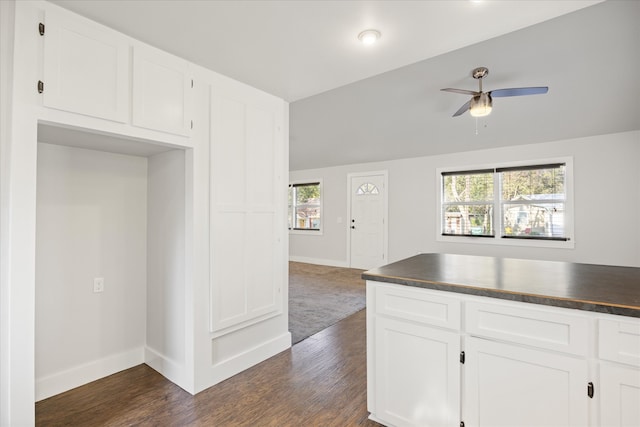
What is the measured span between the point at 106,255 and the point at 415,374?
241cm

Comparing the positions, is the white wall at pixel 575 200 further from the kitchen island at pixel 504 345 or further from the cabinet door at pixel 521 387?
the cabinet door at pixel 521 387

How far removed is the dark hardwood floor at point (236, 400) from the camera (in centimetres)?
191

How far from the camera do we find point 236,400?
2117 mm

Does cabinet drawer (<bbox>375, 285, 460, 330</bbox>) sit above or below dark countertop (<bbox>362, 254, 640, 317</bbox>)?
below

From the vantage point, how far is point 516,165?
5.05 meters

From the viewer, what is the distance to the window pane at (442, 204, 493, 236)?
215 inches

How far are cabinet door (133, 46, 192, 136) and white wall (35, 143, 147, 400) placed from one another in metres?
0.77

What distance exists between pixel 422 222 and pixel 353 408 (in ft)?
14.6

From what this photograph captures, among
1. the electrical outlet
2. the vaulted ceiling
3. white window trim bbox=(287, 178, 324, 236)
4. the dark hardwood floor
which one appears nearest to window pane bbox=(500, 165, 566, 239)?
the vaulted ceiling

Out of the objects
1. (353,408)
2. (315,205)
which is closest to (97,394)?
(353,408)

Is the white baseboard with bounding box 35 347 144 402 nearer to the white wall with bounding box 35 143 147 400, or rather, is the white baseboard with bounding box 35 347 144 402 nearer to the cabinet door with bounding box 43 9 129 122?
the white wall with bounding box 35 143 147 400

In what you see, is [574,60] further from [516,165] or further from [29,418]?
[29,418]

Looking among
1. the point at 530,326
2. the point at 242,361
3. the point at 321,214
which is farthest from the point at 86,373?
the point at 321,214

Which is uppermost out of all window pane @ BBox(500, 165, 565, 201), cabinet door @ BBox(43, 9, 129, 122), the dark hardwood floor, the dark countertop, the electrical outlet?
cabinet door @ BBox(43, 9, 129, 122)
